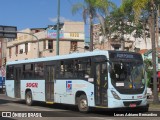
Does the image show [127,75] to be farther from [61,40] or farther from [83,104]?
[61,40]

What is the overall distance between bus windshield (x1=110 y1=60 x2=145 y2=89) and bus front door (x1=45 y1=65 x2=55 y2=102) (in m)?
5.11

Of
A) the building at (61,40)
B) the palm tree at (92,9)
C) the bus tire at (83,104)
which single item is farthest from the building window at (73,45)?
the bus tire at (83,104)

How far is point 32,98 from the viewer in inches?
1012

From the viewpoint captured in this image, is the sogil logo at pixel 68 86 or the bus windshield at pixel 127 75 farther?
the sogil logo at pixel 68 86

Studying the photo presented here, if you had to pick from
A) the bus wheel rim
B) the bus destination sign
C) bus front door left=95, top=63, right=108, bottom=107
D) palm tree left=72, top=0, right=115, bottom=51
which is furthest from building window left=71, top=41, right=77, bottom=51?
bus front door left=95, top=63, right=108, bottom=107

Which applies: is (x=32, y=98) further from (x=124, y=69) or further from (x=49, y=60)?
(x=124, y=69)

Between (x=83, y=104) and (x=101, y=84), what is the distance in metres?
1.76

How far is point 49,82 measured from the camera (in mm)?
23547

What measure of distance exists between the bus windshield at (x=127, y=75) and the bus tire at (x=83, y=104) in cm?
210

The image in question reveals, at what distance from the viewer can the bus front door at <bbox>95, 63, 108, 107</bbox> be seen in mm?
19013

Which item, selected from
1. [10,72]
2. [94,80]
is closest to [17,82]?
[10,72]

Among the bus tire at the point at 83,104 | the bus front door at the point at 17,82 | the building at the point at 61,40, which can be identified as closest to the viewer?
the bus tire at the point at 83,104

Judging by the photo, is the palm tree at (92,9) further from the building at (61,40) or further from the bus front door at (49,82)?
the building at (61,40)

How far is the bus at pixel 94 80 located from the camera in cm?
1894
